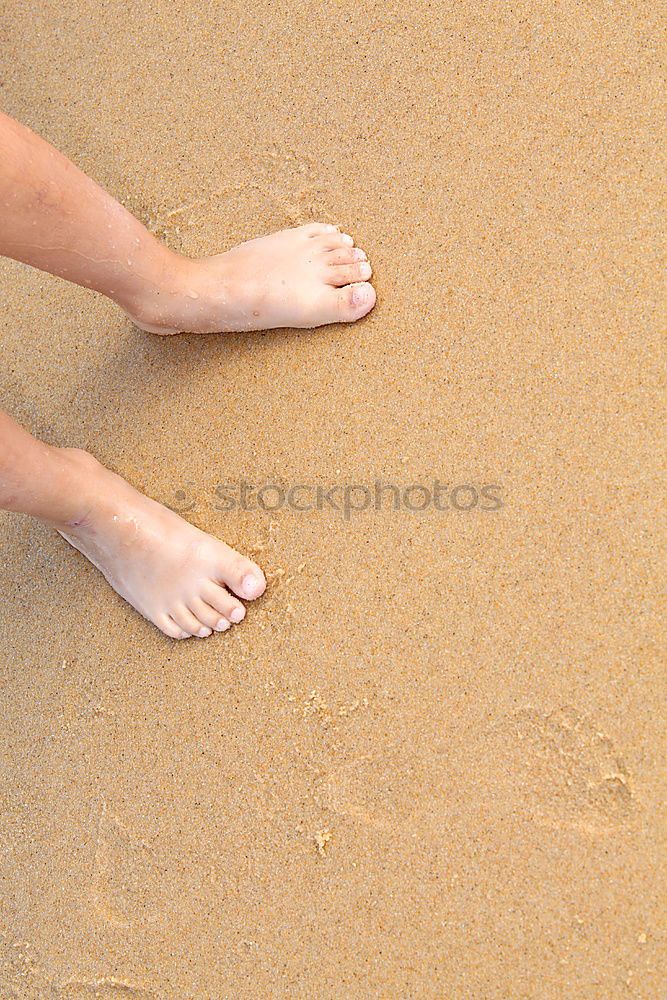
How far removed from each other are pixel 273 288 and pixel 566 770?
2.45 feet

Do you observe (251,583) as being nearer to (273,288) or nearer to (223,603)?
(223,603)

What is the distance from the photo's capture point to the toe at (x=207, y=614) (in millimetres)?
1166

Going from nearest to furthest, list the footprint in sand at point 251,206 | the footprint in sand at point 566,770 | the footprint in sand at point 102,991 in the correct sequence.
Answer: the footprint in sand at point 566,770 → the footprint in sand at point 102,991 → the footprint in sand at point 251,206

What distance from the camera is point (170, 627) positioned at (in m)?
1.18

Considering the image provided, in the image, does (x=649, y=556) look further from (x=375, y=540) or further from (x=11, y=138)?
→ (x=11, y=138)

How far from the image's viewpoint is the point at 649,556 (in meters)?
1.04

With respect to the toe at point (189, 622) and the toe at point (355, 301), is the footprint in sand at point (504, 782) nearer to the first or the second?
the toe at point (189, 622)

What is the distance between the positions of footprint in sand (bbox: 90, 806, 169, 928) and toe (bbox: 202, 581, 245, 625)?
1.05 feet

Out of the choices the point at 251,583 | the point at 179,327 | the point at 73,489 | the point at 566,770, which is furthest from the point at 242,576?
the point at 566,770

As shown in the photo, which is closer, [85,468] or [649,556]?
[649,556]

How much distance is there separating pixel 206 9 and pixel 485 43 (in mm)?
462

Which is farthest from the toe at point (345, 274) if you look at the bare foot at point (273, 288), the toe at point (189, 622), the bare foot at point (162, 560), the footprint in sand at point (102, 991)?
the footprint in sand at point (102, 991)

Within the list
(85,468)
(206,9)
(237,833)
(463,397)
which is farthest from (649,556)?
(206,9)

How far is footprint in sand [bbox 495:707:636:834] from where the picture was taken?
100cm
